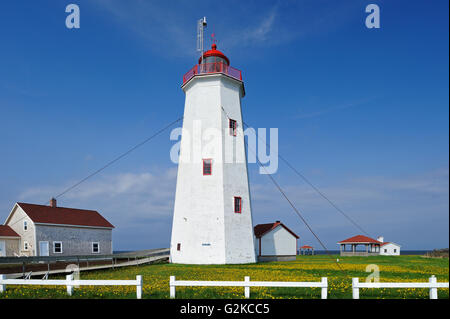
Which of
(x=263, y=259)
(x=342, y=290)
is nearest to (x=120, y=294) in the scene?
(x=342, y=290)

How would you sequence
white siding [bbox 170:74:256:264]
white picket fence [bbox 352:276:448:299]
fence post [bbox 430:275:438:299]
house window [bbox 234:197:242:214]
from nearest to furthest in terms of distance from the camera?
white picket fence [bbox 352:276:448:299]
fence post [bbox 430:275:438:299]
white siding [bbox 170:74:256:264]
house window [bbox 234:197:242:214]

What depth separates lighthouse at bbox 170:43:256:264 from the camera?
1018 inches

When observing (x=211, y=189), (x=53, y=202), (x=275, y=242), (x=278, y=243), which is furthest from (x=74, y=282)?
(x=278, y=243)

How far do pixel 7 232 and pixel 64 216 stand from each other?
5.08 meters

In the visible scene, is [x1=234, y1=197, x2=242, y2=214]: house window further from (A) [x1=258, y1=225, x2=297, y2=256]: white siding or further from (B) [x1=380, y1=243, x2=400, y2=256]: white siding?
(B) [x1=380, y1=243, x2=400, y2=256]: white siding

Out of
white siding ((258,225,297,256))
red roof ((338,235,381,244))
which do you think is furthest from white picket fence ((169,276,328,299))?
red roof ((338,235,381,244))

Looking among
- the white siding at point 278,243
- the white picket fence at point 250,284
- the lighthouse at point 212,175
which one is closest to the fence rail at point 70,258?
the lighthouse at point 212,175

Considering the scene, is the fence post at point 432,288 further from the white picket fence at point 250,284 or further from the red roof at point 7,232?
the red roof at point 7,232

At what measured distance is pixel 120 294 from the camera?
11.3 m

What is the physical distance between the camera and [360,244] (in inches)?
2169

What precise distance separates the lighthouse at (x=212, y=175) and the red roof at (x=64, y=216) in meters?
11.4

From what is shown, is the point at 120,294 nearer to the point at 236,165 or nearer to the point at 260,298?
the point at 260,298

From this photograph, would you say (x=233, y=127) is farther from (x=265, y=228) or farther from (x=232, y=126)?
(x=265, y=228)
